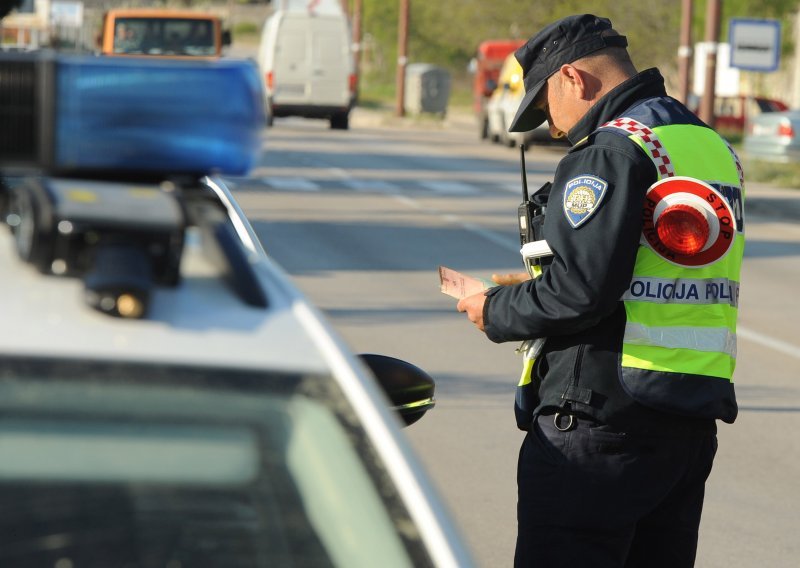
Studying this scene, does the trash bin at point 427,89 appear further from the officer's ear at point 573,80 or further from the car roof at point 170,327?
the car roof at point 170,327

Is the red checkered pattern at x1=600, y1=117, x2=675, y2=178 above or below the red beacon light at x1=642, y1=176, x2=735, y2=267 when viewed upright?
above

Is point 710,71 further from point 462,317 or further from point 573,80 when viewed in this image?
point 573,80

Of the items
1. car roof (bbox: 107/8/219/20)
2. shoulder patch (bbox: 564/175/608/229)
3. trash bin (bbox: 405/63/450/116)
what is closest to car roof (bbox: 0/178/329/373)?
shoulder patch (bbox: 564/175/608/229)

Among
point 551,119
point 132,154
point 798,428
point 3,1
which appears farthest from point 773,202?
point 132,154

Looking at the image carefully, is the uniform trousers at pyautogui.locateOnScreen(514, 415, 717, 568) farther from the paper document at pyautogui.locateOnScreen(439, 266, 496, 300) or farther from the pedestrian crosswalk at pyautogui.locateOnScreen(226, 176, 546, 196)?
the pedestrian crosswalk at pyautogui.locateOnScreen(226, 176, 546, 196)

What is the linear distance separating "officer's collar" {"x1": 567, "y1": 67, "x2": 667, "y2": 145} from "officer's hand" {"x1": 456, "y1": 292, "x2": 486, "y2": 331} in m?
0.43

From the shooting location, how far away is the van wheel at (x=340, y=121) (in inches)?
1439

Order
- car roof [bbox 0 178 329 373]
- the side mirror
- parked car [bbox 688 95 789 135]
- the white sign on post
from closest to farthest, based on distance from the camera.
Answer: car roof [bbox 0 178 329 373] < the side mirror < the white sign on post < parked car [bbox 688 95 789 135]

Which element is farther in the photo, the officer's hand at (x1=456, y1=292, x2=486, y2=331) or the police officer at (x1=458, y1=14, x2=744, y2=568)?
the officer's hand at (x1=456, y1=292, x2=486, y2=331)

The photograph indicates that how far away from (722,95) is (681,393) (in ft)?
124

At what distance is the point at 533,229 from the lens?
3480mm

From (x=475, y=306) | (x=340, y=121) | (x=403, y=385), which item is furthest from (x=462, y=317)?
(x=340, y=121)

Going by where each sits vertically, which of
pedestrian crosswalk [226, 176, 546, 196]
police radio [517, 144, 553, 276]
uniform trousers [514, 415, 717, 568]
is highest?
police radio [517, 144, 553, 276]

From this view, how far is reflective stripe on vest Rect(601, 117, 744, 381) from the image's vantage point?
10.5 ft
